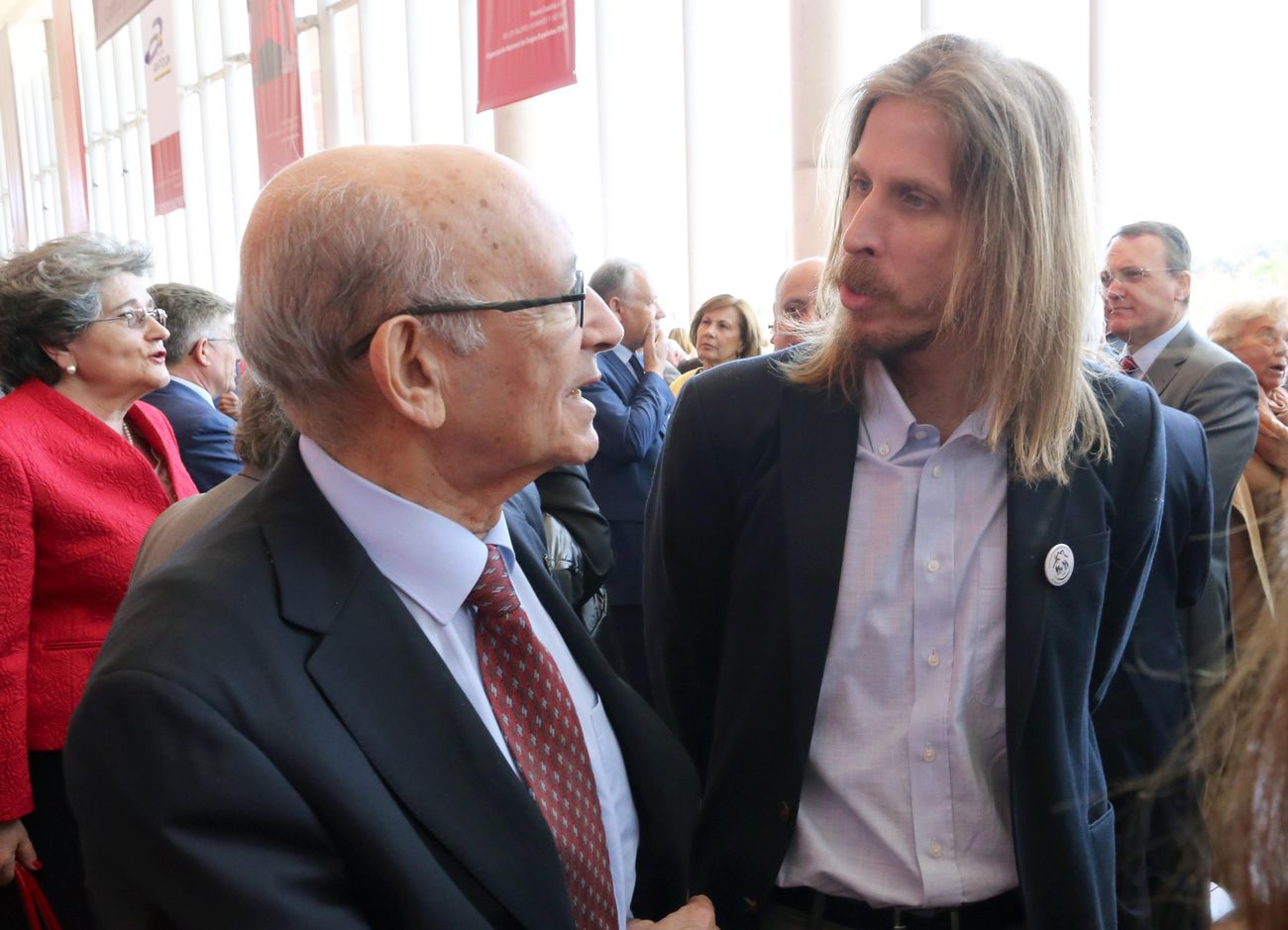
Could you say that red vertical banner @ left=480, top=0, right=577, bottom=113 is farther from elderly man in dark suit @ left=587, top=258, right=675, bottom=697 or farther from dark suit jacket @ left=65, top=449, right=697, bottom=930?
dark suit jacket @ left=65, top=449, right=697, bottom=930

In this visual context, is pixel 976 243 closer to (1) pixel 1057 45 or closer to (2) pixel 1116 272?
(2) pixel 1116 272

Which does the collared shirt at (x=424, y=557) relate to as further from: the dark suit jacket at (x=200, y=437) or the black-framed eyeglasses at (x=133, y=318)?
the dark suit jacket at (x=200, y=437)

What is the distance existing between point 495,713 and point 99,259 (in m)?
2.09

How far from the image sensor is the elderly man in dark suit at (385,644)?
95cm

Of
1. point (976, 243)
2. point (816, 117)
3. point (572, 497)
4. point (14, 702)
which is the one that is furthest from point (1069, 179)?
point (816, 117)

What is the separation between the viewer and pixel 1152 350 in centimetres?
357

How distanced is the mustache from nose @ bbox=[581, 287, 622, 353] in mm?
367

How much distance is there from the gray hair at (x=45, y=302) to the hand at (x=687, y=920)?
2.01m

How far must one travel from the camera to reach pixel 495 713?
1.22m

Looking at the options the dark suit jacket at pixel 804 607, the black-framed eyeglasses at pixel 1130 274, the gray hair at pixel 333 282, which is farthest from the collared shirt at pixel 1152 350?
the gray hair at pixel 333 282

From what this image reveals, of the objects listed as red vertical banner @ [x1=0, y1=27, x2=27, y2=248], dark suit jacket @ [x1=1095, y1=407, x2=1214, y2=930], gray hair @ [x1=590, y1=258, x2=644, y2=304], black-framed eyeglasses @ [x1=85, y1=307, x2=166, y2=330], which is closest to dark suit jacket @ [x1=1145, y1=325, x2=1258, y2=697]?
dark suit jacket @ [x1=1095, y1=407, x2=1214, y2=930]

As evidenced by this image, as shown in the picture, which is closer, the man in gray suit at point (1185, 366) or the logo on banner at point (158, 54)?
the man in gray suit at point (1185, 366)

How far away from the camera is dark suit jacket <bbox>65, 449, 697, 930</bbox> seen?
3.08ft

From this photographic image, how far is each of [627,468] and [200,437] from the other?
4.64 feet
